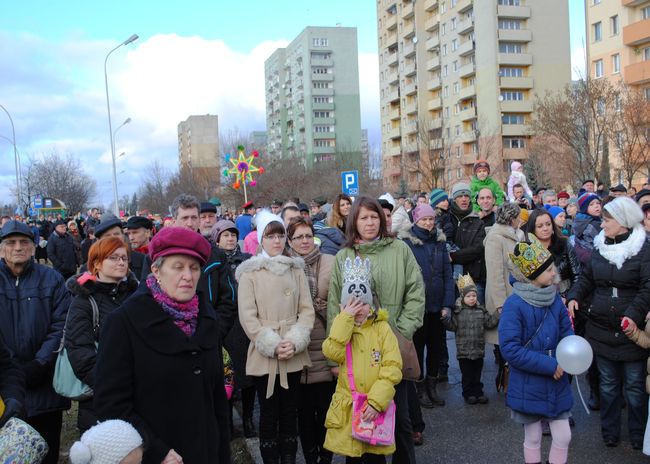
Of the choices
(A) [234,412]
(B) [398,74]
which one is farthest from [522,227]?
(B) [398,74]

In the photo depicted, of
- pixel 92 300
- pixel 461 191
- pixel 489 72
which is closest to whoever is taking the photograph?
pixel 92 300

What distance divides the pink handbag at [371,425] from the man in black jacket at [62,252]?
12.5m

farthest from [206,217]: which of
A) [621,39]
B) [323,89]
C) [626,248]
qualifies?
[323,89]

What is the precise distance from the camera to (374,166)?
6112 centimetres

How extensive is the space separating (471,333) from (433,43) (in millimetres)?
71252

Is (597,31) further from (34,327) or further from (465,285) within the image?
(34,327)

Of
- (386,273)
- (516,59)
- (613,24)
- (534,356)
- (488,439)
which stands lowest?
(488,439)

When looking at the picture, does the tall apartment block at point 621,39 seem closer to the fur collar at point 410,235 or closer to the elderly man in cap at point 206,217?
the fur collar at point 410,235

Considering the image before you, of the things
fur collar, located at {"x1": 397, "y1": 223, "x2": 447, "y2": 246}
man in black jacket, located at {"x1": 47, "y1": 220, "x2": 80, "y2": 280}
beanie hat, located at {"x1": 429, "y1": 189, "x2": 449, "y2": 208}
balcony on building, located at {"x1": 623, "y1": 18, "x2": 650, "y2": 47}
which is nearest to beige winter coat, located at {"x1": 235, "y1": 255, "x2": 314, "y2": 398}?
fur collar, located at {"x1": 397, "y1": 223, "x2": 447, "y2": 246}

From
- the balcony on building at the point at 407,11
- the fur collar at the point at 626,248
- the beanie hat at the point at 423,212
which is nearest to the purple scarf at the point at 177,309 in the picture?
the beanie hat at the point at 423,212

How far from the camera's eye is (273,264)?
4887 mm

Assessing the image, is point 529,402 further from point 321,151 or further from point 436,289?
point 321,151

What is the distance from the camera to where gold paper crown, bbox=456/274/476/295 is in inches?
263

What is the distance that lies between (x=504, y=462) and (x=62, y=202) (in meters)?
55.1
